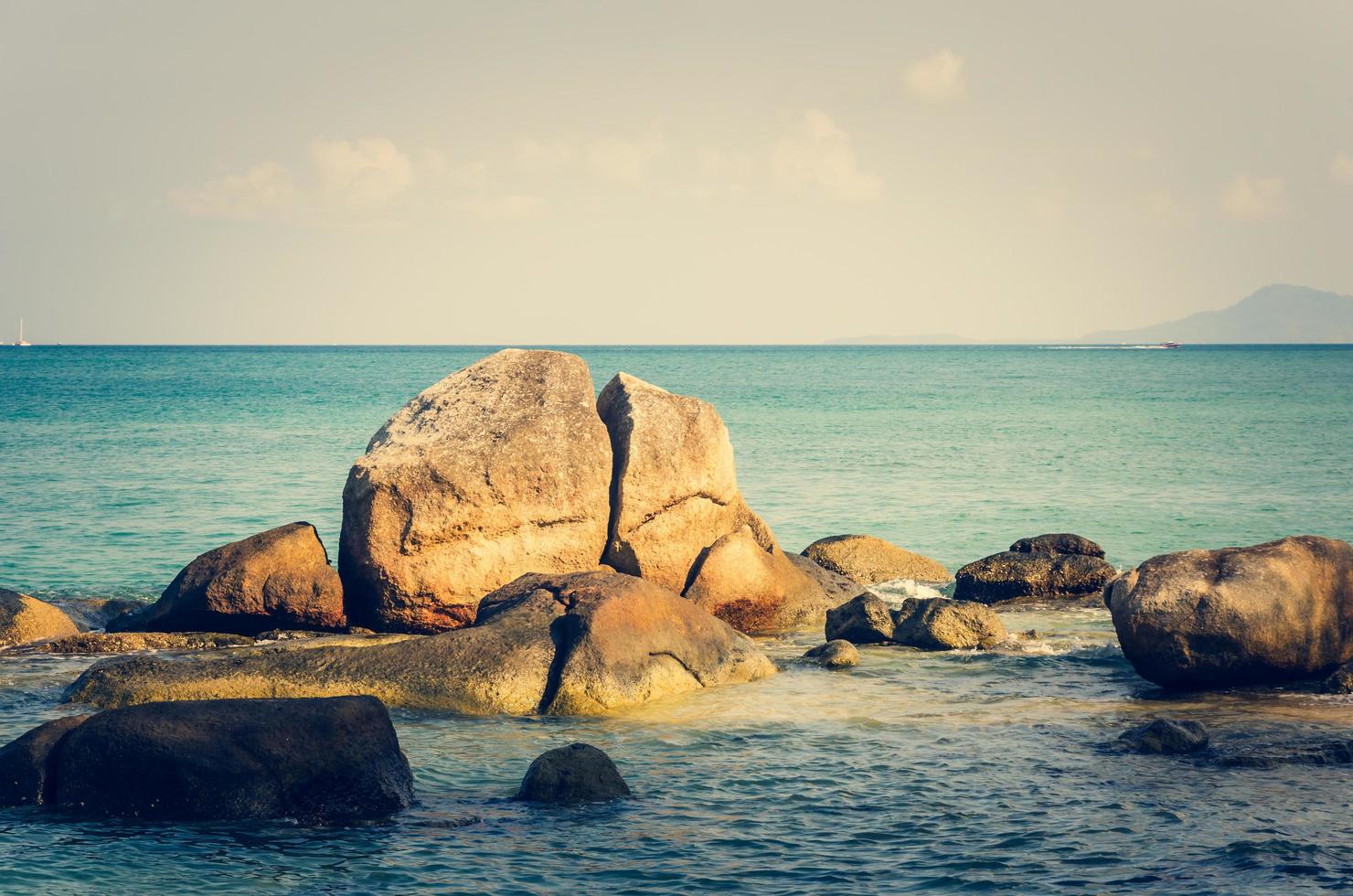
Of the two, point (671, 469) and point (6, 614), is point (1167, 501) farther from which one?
point (6, 614)

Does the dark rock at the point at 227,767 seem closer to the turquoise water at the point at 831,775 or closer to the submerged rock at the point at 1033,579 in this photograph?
the turquoise water at the point at 831,775

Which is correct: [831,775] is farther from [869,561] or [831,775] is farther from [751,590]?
[869,561]

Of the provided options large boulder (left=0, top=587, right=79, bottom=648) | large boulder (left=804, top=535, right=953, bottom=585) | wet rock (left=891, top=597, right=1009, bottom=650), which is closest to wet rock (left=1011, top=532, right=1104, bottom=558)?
large boulder (left=804, top=535, right=953, bottom=585)

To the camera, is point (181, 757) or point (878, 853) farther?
point (181, 757)

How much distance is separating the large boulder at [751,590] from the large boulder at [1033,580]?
351 centimetres

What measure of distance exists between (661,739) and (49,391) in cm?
9078

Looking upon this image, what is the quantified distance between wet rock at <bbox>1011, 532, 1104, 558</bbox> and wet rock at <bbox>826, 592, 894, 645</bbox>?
20.5 ft

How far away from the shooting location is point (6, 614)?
17.3 m

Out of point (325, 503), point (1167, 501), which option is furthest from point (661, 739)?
point (1167, 501)

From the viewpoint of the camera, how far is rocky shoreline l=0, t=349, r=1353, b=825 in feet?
35.9

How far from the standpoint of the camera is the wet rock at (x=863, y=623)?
18172 mm

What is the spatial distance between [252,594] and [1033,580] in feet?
42.2

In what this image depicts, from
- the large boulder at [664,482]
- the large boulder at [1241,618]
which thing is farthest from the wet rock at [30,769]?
the large boulder at [1241,618]

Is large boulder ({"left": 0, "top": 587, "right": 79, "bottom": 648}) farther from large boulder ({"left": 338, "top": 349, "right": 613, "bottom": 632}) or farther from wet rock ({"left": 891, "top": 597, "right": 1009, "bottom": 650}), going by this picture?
wet rock ({"left": 891, "top": 597, "right": 1009, "bottom": 650})
